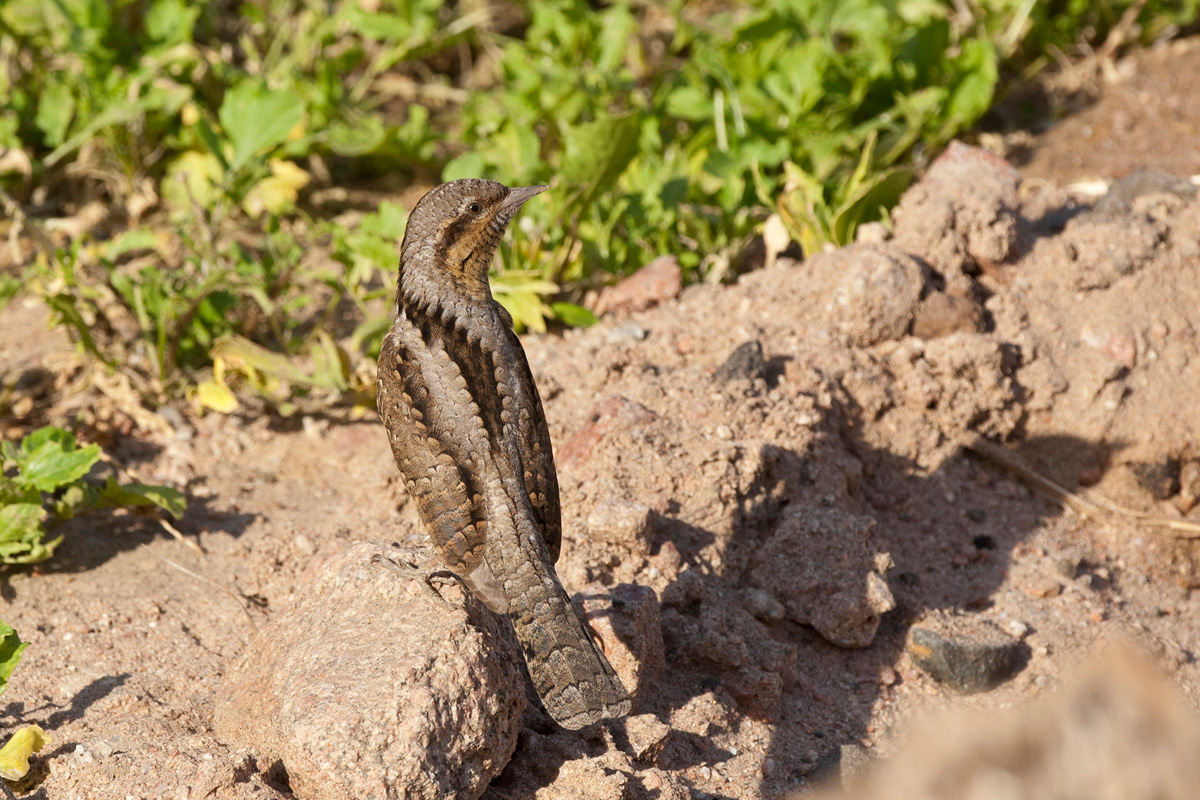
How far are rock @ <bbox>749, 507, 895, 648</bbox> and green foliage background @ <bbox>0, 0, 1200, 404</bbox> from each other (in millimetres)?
1729

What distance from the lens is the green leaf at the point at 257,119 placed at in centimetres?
610

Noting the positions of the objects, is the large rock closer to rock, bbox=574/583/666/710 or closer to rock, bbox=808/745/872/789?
rock, bbox=574/583/666/710

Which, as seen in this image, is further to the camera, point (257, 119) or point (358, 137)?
point (358, 137)

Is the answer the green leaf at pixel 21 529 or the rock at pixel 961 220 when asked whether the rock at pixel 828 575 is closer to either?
the rock at pixel 961 220

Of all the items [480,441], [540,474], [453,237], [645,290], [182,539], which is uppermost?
[453,237]

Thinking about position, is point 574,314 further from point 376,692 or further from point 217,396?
point 376,692

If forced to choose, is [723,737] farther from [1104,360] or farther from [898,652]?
[1104,360]

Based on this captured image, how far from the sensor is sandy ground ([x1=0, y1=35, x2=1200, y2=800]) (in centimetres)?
371

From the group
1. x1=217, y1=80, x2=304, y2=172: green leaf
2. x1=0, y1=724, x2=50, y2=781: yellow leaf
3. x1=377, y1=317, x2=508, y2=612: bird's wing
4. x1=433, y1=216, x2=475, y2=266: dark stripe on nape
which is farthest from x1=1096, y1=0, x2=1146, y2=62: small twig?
x1=0, y1=724, x2=50, y2=781: yellow leaf

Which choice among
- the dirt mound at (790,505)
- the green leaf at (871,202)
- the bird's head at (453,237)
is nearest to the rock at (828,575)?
the dirt mound at (790,505)

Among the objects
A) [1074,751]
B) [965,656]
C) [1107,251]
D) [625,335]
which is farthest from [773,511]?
[1074,751]

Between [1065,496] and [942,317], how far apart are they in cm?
97

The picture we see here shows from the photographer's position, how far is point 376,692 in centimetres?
301

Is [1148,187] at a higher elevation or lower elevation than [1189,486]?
higher
